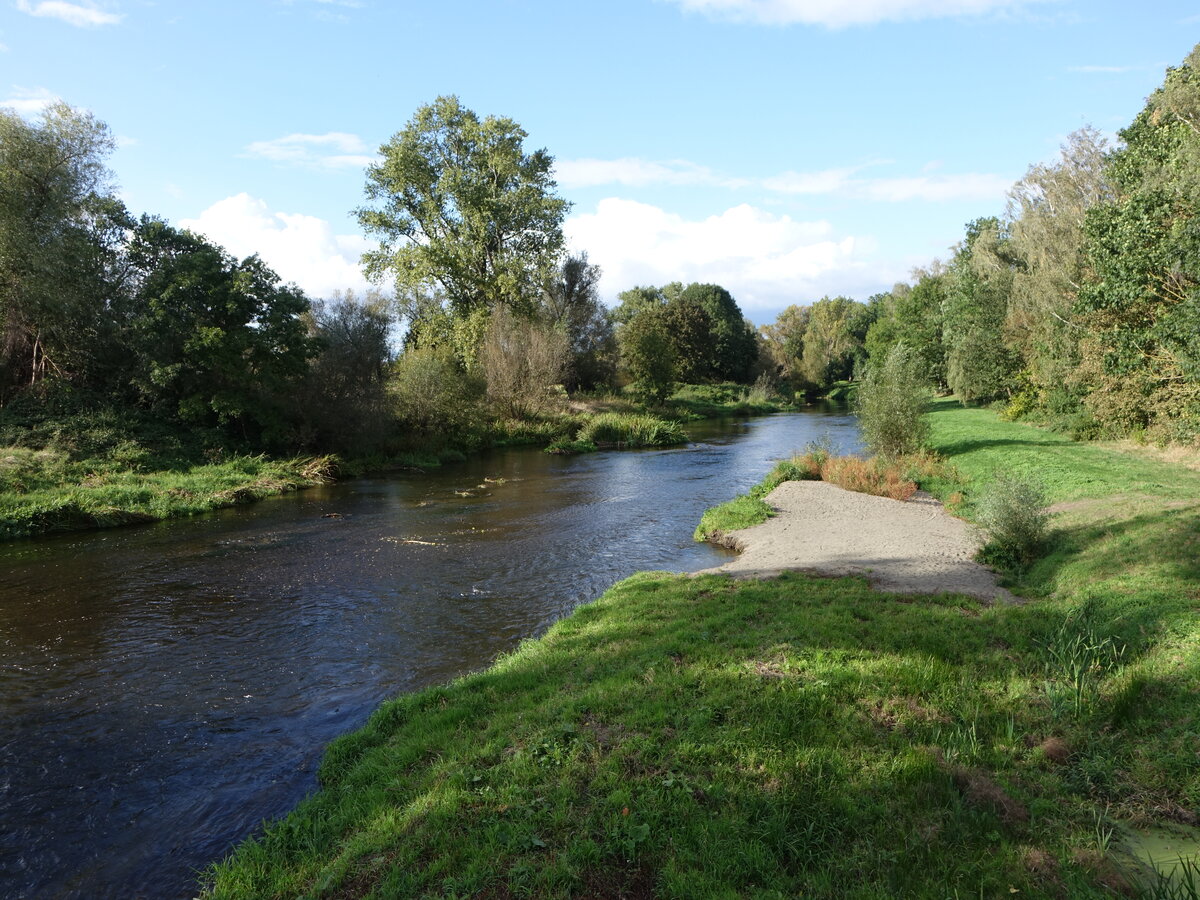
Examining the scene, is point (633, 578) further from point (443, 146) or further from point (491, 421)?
point (443, 146)

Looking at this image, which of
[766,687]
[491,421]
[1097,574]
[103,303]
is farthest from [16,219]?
[1097,574]

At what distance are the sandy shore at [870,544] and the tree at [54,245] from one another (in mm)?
25243

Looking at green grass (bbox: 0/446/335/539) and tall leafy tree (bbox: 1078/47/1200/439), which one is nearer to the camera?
tall leafy tree (bbox: 1078/47/1200/439)

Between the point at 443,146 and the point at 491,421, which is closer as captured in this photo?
the point at 491,421

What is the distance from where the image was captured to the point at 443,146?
4584 centimetres

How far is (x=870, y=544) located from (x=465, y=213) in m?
37.9

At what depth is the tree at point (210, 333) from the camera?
26.6 meters

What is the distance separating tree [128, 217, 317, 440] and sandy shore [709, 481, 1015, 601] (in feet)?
70.0

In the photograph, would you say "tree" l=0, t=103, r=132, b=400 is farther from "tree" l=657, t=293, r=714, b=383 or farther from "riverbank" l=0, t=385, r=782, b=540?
"tree" l=657, t=293, r=714, b=383

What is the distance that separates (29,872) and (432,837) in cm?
375

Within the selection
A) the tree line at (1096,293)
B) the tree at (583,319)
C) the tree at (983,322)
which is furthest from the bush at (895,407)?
the tree at (583,319)

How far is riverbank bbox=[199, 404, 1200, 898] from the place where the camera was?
4.91 m

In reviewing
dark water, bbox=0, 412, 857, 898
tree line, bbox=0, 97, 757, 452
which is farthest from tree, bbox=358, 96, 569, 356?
dark water, bbox=0, 412, 857, 898

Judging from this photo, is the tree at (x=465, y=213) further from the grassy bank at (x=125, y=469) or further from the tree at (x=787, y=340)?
the tree at (x=787, y=340)
